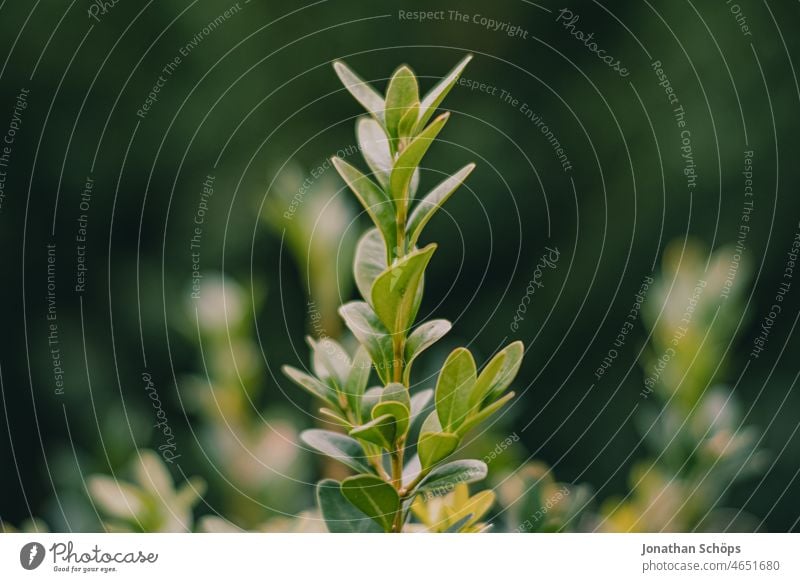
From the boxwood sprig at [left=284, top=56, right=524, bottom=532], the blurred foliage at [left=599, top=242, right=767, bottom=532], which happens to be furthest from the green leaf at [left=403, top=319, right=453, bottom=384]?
the blurred foliage at [left=599, top=242, right=767, bottom=532]

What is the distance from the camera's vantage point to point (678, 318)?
1.60 ft

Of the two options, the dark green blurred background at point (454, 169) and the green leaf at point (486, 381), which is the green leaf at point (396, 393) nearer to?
the green leaf at point (486, 381)

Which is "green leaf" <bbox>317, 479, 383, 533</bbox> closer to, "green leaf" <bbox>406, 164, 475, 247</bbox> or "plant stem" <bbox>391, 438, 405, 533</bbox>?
"plant stem" <bbox>391, 438, 405, 533</bbox>

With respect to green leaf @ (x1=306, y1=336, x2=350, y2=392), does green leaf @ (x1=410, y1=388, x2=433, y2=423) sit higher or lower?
lower

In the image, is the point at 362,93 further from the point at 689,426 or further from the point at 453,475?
the point at 689,426

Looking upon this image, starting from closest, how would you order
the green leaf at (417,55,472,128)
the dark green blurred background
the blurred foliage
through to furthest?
the green leaf at (417,55,472,128), the blurred foliage, the dark green blurred background

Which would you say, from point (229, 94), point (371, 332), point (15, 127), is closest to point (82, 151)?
point (15, 127)

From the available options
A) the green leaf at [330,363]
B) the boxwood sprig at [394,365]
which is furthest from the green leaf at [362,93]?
the green leaf at [330,363]

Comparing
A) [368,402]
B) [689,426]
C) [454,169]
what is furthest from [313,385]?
[454,169]

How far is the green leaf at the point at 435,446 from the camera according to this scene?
0.31 m

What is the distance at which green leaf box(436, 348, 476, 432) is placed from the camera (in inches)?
12.4

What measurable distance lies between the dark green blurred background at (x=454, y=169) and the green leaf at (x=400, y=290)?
0.48 m

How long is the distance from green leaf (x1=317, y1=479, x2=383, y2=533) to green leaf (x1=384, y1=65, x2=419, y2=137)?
0.16m

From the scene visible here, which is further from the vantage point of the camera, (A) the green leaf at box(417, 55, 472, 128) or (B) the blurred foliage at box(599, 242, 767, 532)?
(B) the blurred foliage at box(599, 242, 767, 532)
